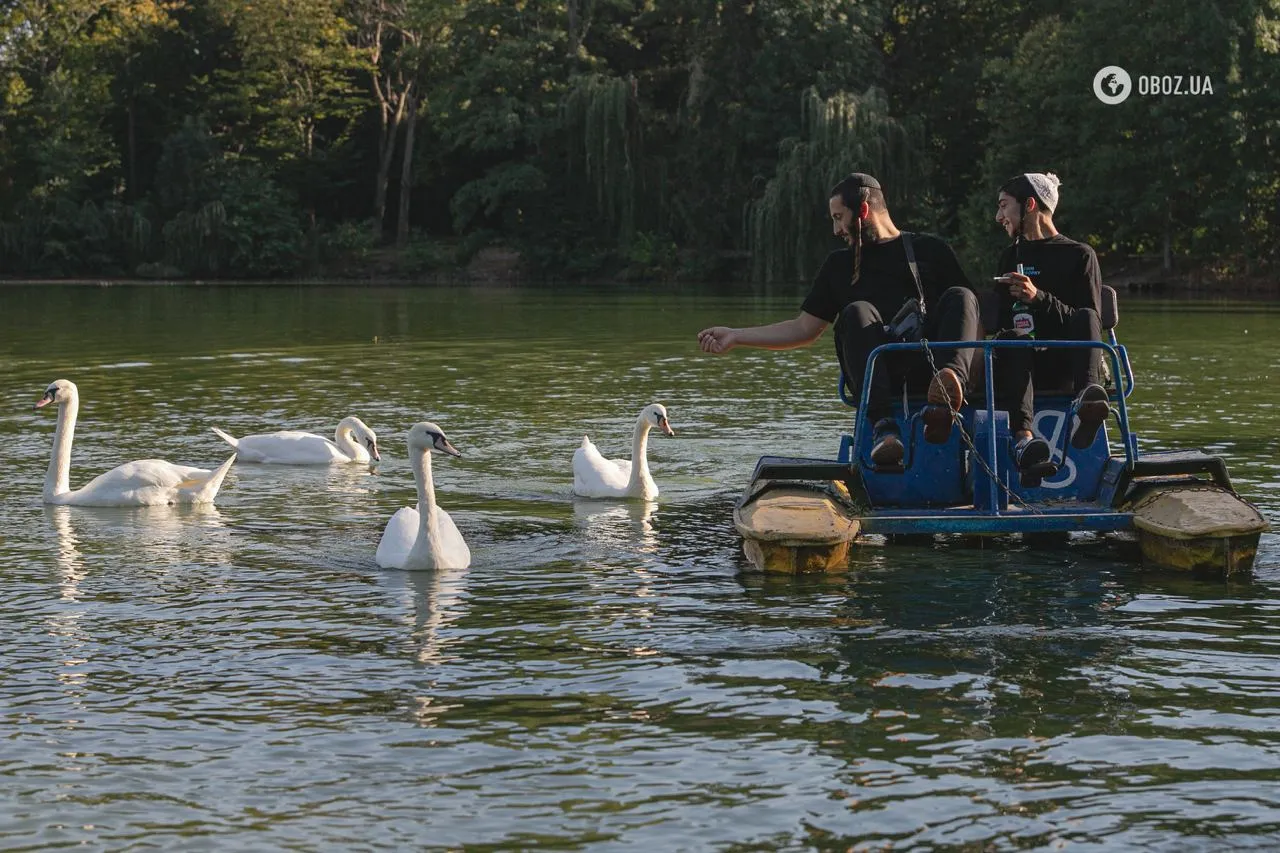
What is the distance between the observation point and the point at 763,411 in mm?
18719

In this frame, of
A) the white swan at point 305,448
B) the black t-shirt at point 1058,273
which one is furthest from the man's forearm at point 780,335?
the white swan at point 305,448

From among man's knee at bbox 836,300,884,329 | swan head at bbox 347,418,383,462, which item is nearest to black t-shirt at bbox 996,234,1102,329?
man's knee at bbox 836,300,884,329

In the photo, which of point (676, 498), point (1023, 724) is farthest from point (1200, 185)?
point (1023, 724)

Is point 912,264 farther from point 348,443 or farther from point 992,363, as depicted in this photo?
point 348,443

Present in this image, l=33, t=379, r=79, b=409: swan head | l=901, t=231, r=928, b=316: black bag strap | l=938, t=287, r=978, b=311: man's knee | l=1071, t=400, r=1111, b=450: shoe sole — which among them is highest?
l=901, t=231, r=928, b=316: black bag strap

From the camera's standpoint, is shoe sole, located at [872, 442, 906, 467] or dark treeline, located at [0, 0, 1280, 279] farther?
dark treeline, located at [0, 0, 1280, 279]

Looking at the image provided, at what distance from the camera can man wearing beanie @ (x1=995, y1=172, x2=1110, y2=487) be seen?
32.5 ft

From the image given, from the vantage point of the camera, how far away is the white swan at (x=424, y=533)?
9.96m

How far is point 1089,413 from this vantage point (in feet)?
31.4

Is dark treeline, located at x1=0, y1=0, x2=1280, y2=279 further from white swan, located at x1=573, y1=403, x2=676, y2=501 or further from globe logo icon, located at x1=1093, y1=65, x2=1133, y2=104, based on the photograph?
white swan, located at x1=573, y1=403, x2=676, y2=501

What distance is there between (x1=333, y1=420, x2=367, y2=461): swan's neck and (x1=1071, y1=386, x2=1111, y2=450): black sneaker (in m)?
6.68

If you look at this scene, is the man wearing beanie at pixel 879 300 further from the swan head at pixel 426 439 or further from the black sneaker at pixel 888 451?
the swan head at pixel 426 439

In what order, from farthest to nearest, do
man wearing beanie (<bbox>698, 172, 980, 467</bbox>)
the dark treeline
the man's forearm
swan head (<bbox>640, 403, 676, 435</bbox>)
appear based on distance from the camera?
1. the dark treeline
2. swan head (<bbox>640, 403, 676, 435</bbox>)
3. the man's forearm
4. man wearing beanie (<bbox>698, 172, 980, 467</bbox>)

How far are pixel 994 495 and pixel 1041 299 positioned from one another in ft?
3.69
